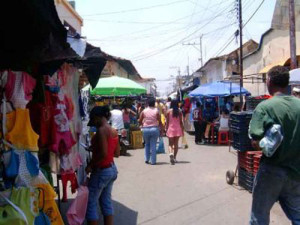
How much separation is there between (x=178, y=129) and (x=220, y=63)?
23.6m

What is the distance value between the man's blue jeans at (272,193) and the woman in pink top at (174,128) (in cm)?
696

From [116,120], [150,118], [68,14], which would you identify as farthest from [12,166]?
[68,14]

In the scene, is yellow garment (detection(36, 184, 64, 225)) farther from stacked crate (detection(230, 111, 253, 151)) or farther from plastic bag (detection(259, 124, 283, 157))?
stacked crate (detection(230, 111, 253, 151))

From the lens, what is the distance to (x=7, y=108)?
348 cm

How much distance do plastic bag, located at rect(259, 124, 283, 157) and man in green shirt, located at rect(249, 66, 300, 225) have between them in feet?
0.17

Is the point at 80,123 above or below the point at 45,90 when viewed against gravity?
below

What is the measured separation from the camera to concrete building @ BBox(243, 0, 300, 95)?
52.4 ft

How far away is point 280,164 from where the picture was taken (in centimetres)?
363

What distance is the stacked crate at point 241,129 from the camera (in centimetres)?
711

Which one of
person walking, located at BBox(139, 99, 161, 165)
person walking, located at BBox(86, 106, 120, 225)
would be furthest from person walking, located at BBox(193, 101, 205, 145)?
person walking, located at BBox(86, 106, 120, 225)

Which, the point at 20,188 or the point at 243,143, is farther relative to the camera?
the point at 243,143

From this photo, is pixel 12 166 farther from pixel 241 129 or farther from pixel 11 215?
pixel 241 129

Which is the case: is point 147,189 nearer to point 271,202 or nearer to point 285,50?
point 271,202

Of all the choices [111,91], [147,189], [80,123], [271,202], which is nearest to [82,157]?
[80,123]
